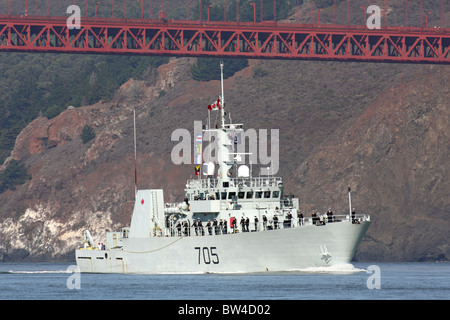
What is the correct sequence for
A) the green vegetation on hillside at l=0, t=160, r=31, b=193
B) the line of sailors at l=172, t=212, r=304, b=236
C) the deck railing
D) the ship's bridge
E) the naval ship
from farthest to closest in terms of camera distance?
the green vegetation on hillside at l=0, t=160, r=31, b=193 < the ship's bridge < the line of sailors at l=172, t=212, r=304, b=236 < the deck railing < the naval ship

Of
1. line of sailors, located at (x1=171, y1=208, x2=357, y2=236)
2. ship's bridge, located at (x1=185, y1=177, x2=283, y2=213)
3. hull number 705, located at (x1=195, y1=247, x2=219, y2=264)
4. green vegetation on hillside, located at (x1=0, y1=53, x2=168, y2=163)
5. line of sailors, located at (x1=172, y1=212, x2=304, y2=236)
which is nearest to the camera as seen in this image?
line of sailors, located at (x1=171, y1=208, x2=357, y2=236)

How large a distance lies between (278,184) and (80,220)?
6523 cm

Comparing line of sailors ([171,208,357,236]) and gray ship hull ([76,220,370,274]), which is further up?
line of sailors ([171,208,357,236])

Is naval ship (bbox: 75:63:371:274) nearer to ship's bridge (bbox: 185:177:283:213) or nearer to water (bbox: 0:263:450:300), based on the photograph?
ship's bridge (bbox: 185:177:283:213)

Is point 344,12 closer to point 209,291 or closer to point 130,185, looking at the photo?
point 130,185

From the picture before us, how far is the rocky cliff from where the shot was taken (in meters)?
115

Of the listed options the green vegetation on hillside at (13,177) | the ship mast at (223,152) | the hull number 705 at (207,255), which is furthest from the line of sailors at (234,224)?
the green vegetation on hillside at (13,177)

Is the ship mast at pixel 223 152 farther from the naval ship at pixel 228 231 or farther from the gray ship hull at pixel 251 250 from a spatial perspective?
the gray ship hull at pixel 251 250

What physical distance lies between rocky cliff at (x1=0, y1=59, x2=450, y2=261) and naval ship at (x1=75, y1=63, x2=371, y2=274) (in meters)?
40.6

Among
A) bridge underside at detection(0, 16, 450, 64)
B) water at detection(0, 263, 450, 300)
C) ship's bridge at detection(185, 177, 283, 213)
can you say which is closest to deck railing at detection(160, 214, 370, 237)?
ship's bridge at detection(185, 177, 283, 213)

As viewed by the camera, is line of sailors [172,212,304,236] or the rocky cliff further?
the rocky cliff

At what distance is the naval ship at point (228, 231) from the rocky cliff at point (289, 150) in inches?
1600
